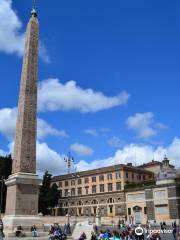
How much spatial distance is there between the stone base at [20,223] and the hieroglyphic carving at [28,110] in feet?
10.3

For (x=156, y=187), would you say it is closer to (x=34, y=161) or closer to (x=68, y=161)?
(x=68, y=161)

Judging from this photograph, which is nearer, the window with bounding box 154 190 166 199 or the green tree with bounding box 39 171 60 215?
the window with bounding box 154 190 166 199

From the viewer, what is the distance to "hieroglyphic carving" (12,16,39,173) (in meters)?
25.6

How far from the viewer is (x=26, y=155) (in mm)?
25641

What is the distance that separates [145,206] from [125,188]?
696cm

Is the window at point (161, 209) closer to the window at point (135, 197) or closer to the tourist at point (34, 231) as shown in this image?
the window at point (135, 197)

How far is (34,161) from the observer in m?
26.0

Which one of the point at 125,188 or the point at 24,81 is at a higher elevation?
the point at 24,81

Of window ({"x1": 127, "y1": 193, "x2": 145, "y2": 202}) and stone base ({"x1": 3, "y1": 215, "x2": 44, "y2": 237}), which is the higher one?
window ({"x1": 127, "y1": 193, "x2": 145, "y2": 202})

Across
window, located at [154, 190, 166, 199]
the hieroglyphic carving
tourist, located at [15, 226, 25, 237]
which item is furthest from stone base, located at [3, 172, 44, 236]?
window, located at [154, 190, 166, 199]

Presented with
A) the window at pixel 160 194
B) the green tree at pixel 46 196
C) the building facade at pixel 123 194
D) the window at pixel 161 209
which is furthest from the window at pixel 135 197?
the green tree at pixel 46 196

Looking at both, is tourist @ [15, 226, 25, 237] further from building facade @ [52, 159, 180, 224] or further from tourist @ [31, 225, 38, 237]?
building facade @ [52, 159, 180, 224]

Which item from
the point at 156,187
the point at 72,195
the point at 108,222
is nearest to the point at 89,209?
the point at 72,195

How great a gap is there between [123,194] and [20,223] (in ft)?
142
